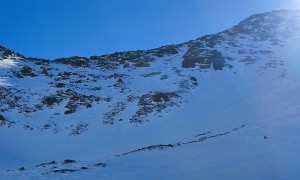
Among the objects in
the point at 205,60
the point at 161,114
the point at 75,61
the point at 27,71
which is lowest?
the point at 161,114

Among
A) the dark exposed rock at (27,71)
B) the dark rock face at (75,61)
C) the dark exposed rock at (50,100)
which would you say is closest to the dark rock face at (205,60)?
the dark rock face at (75,61)

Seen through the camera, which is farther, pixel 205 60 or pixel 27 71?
pixel 205 60

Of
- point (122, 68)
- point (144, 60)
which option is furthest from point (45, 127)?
point (144, 60)

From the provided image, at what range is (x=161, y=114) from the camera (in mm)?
42375

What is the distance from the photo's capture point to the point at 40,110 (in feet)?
142

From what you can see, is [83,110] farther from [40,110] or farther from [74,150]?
[74,150]

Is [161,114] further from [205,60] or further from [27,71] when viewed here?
[205,60]

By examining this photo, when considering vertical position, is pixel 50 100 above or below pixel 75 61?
below

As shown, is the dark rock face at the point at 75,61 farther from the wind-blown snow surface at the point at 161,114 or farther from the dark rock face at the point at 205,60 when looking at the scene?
the dark rock face at the point at 205,60

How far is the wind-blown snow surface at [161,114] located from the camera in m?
20.9

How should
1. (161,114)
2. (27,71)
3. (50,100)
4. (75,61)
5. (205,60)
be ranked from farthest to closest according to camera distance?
(75,61)
(205,60)
(27,71)
(50,100)
(161,114)

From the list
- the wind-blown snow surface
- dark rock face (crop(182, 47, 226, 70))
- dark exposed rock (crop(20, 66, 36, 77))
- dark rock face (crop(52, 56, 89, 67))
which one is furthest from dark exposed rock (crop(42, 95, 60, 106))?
dark rock face (crop(182, 47, 226, 70))

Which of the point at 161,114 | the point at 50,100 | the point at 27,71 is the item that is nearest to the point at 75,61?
the point at 27,71

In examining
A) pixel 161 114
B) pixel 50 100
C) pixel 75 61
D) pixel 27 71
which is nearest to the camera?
pixel 161 114
